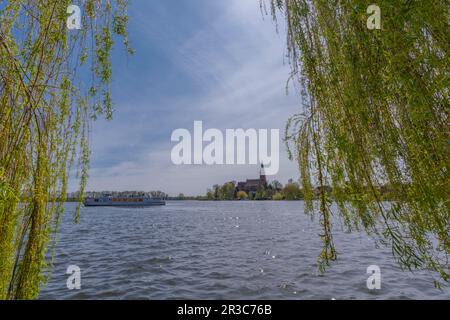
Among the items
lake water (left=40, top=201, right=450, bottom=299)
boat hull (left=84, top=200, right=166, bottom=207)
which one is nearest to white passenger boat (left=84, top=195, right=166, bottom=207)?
boat hull (left=84, top=200, right=166, bottom=207)

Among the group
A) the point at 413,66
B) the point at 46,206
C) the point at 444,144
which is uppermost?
the point at 413,66

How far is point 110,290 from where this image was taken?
7918 millimetres

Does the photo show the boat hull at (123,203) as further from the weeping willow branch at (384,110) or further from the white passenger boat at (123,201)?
the weeping willow branch at (384,110)

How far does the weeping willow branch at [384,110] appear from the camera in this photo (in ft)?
8.65

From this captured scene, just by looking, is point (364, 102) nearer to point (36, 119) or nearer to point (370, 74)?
point (370, 74)

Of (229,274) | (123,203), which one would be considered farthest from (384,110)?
(123,203)

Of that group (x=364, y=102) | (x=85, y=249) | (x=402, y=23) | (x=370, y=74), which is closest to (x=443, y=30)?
(x=402, y=23)

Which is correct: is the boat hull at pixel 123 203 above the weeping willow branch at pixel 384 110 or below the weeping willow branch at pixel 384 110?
below

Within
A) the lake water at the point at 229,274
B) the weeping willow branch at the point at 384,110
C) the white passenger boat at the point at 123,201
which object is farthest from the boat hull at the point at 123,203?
the weeping willow branch at the point at 384,110

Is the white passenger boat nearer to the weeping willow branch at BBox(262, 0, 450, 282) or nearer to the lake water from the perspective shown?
the lake water

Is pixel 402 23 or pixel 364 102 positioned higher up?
pixel 402 23

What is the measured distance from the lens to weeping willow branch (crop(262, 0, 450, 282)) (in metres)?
2.64

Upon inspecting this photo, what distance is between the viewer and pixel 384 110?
309 centimetres
